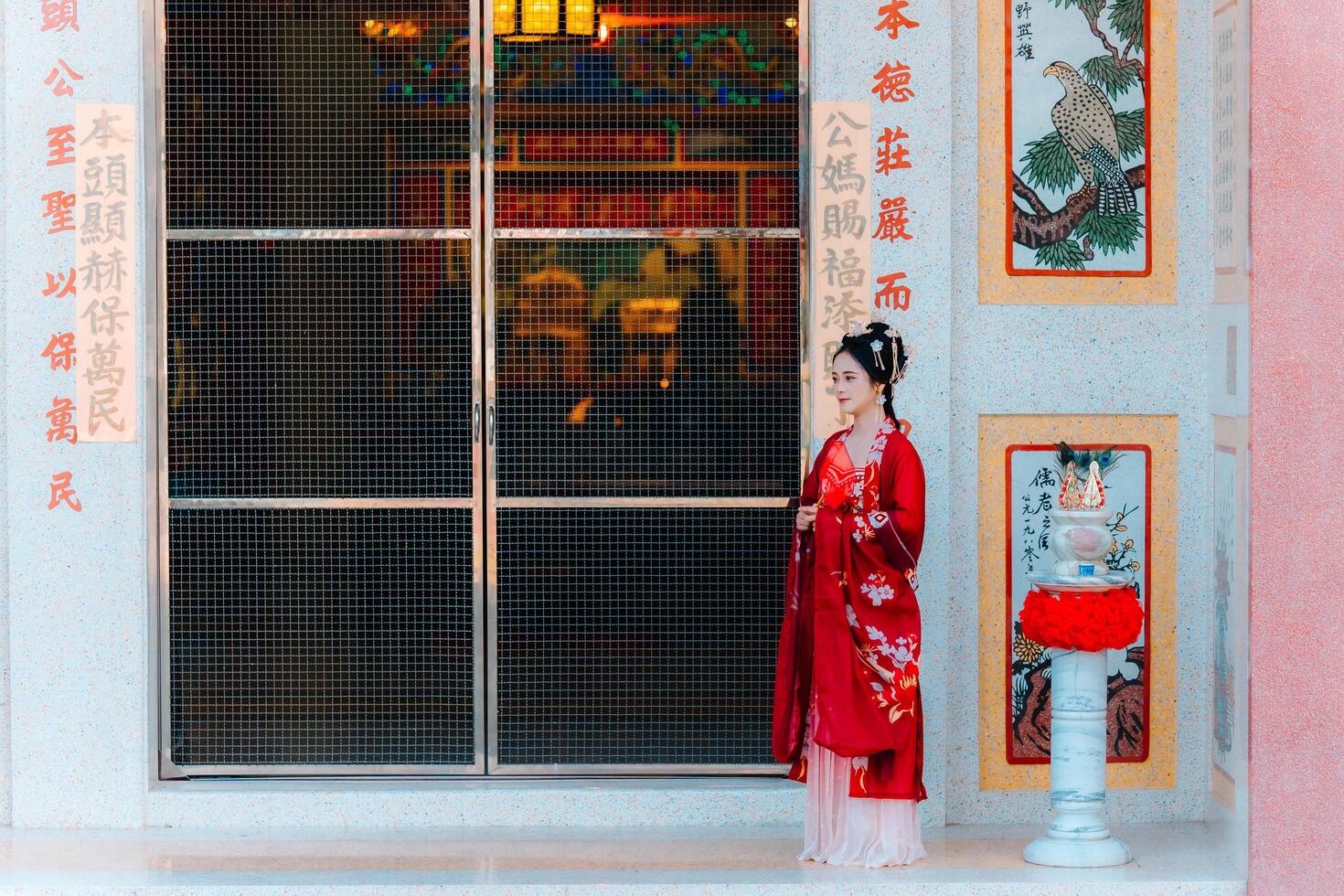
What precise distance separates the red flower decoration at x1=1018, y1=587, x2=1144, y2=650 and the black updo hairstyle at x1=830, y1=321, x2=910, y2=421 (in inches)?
31.8

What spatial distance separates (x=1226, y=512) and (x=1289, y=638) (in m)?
0.58

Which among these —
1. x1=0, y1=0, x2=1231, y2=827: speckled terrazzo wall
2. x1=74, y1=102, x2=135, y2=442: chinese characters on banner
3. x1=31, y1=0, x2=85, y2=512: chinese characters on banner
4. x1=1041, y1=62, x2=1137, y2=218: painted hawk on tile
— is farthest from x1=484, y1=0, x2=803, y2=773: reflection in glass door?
x1=31, y1=0, x2=85, y2=512: chinese characters on banner

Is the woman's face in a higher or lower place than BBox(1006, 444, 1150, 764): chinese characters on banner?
higher

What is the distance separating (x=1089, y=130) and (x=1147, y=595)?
1600 millimetres

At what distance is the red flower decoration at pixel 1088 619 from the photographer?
4781 millimetres

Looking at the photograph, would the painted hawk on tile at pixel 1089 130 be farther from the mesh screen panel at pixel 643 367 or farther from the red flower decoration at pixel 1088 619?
the red flower decoration at pixel 1088 619

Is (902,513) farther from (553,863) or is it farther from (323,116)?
(323,116)

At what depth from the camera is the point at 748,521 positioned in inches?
218

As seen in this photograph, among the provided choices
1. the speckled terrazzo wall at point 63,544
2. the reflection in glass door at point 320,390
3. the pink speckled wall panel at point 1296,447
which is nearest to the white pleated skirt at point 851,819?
the pink speckled wall panel at point 1296,447

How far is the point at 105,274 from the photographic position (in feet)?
17.7

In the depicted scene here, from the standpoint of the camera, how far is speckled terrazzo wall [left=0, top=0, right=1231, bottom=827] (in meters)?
5.36

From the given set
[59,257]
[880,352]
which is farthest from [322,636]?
[880,352]

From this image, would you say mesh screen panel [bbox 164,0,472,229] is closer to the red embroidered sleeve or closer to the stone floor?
the red embroidered sleeve

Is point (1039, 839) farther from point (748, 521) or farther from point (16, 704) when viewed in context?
point (16, 704)
